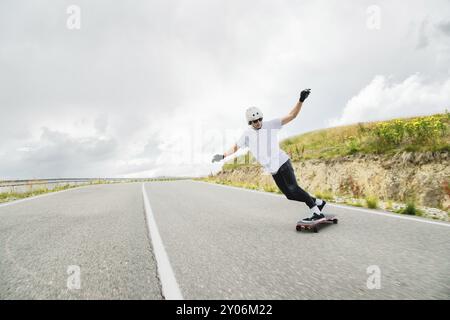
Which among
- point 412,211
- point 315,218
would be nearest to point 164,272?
point 315,218

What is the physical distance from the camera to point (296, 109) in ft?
18.0

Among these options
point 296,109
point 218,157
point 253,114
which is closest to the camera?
point 296,109

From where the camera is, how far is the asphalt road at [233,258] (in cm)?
297

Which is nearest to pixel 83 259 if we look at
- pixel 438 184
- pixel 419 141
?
pixel 438 184

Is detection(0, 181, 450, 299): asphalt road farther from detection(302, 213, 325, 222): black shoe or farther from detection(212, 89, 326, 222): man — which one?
detection(212, 89, 326, 222): man

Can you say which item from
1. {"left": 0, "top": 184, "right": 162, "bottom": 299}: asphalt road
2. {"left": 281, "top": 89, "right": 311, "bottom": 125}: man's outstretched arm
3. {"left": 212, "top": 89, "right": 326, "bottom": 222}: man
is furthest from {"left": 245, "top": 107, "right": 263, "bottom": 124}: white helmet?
{"left": 0, "top": 184, "right": 162, "bottom": 299}: asphalt road

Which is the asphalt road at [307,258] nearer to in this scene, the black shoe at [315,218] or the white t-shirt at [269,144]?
the black shoe at [315,218]

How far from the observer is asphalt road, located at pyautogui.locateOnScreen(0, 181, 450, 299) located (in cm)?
297

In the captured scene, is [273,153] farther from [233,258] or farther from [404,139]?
[404,139]

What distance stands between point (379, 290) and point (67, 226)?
19.1 ft

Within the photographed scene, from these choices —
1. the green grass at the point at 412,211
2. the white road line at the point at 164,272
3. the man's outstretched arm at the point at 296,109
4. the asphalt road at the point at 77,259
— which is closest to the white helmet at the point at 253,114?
the man's outstretched arm at the point at 296,109

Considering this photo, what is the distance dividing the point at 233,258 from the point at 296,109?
2.70 metres
